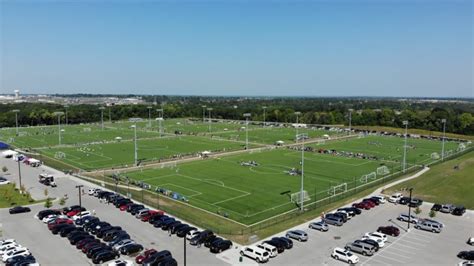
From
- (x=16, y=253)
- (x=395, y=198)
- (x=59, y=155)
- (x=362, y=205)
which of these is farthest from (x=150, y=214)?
(x=59, y=155)

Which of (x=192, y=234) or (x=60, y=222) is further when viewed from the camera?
(x=60, y=222)

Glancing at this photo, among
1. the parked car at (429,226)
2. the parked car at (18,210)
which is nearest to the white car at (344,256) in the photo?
the parked car at (429,226)

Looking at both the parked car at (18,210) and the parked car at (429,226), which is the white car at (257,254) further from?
the parked car at (18,210)

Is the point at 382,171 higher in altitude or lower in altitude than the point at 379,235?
lower

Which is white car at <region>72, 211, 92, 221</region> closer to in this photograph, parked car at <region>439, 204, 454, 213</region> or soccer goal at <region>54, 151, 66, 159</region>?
parked car at <region>439, 204, 454, 213</region>

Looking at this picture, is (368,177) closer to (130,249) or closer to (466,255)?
(466,255)

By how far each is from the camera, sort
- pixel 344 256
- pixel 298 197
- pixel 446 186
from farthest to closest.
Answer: pixel 446 186 < pixel 298 197 < pixel 344 256
